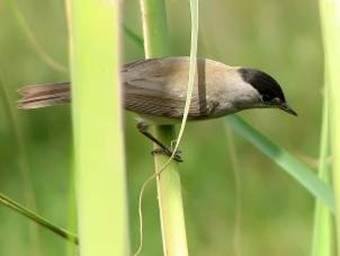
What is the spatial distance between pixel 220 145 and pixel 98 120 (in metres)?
2.03

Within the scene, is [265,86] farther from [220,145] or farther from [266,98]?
[220,145]

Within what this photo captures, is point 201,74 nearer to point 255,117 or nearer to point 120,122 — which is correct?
point 120,122

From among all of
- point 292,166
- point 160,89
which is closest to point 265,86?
point 160,89

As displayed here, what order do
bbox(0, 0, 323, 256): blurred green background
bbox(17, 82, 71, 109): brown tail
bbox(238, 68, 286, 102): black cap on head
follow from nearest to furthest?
bbox(17, 82, 71, 109): brown tail
bbox(238, 68, 286, 102): black cap on head
bbox(0, 0, 323, 256): blurred green background

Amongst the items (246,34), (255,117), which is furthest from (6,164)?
(246,34)

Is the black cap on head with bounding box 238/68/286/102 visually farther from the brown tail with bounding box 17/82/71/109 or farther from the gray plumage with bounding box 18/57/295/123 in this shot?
the brown tail with bounding box 17/82/71/109

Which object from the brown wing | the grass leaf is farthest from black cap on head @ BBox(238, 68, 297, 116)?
the grass leaf

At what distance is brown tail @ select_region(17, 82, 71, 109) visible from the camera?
1012 mm

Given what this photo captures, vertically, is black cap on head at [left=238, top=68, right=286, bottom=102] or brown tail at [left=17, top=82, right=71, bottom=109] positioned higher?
brown tail at [left=17, top=82, right=71, bottom=109]

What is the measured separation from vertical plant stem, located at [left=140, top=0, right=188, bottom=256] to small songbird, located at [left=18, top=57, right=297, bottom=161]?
11 cm

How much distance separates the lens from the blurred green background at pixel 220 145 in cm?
220

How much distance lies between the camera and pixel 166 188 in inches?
30.0

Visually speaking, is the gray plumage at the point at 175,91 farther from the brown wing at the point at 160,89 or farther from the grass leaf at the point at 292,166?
the grass leaf at the point at 292,166

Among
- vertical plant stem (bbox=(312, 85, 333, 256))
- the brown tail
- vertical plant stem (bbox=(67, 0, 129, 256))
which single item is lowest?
vertical plant stem (bbox=(312, 85, 333, 256))
